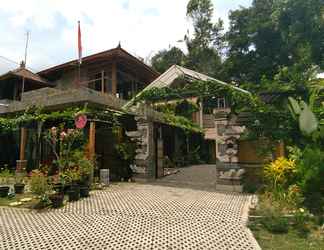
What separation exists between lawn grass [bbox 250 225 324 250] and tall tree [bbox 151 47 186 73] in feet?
89.9

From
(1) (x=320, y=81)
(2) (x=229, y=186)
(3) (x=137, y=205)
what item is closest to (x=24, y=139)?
(3) (x=137, y=205)

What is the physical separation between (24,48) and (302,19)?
20.5 metres

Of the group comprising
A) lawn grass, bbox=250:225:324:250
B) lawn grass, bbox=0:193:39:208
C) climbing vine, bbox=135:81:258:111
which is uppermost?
climbing vine, bbox=135:81:258:111

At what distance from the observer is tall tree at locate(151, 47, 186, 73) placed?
31188 mm

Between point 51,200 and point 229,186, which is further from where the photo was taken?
point 229,186

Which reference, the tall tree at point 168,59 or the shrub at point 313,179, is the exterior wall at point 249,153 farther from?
the tall tree at point 168,59

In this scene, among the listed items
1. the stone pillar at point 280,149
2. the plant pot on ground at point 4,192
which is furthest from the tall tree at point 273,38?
the plant pot on ground at point 4,192

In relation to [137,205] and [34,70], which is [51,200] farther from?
[34,70]

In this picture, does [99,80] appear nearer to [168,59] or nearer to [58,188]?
[58,188]

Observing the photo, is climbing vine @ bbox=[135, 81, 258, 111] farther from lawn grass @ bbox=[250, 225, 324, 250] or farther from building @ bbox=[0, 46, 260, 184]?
lawn grass @ bbox=[250, 225, 324, 250]

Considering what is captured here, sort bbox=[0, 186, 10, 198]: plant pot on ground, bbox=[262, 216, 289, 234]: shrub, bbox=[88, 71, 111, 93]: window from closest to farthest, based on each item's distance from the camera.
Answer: bbox=[262, 216, 289, 234]: shrub, bbox=[0, 186, 10, 198]: plant pot on ground, bbox=[88, 71, 111, 93]: window

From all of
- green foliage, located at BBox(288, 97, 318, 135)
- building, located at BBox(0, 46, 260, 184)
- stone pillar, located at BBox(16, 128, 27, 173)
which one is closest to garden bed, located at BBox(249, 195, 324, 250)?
green foliage, located at BBox(288, 97, 318, 135)

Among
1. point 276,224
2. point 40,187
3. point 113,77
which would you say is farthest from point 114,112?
point 276,224

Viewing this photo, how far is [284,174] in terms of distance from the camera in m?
6.50
